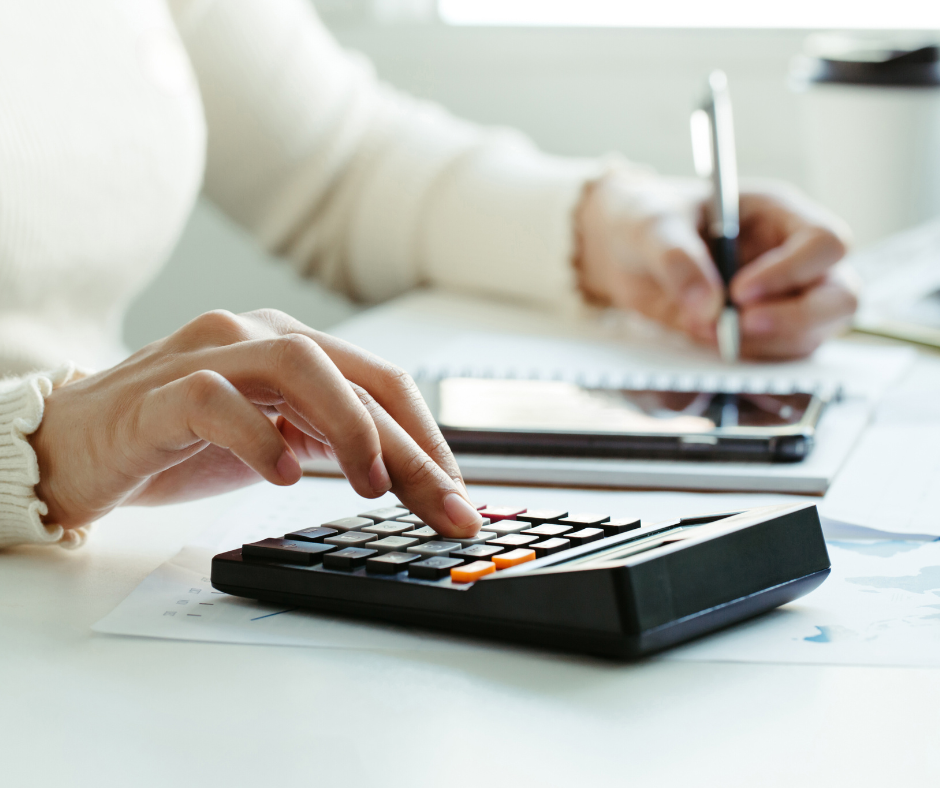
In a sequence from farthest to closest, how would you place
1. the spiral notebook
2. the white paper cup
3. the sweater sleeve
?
the white paper cup < the sweater sleeve < the spiral notebook

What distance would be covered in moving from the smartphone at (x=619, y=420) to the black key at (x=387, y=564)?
19 centimetres

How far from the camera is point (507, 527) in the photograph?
0.35 m

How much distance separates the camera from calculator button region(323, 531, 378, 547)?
1.11 ft

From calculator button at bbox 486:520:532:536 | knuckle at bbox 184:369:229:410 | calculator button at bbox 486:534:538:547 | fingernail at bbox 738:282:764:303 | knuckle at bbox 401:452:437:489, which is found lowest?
fingernail at bbox 738:282:764:303

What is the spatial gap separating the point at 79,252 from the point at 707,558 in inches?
20.6

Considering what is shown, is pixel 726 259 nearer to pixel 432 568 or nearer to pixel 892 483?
pixel 892 483

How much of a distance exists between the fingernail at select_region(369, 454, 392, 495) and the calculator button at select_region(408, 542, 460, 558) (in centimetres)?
3

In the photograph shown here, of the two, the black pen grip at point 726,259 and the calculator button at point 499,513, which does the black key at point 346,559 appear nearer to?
the calculator button at point 499,513

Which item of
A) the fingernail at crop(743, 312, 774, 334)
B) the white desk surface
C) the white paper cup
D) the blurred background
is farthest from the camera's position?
the blurred background

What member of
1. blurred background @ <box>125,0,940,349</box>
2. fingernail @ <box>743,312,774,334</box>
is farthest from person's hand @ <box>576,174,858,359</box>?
blurred background @ <box>125,0,940,349</box>

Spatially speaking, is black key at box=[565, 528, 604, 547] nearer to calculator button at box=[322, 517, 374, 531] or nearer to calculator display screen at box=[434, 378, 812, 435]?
calculator button at box=[322, 517, 374, 531]

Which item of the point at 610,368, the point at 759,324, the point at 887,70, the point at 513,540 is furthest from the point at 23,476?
the point at 887,70

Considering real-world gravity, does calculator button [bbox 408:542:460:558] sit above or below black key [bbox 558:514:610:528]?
above

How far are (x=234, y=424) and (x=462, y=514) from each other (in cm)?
8
